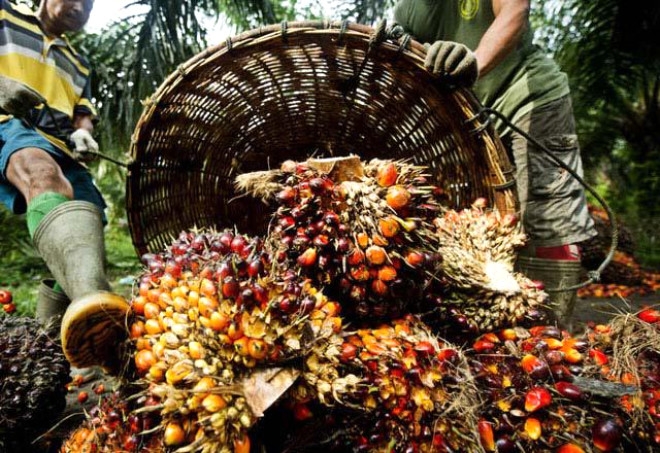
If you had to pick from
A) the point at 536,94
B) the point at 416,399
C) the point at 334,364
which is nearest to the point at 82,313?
the point at 334,364

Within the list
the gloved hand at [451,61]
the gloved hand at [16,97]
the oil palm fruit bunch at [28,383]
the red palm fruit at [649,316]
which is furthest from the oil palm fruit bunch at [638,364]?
the gloved hand at [16,97]

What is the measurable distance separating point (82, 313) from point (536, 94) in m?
1.83

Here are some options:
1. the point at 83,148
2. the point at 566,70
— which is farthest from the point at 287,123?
the point at 566,70

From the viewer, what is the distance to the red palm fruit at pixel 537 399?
3.08 feet

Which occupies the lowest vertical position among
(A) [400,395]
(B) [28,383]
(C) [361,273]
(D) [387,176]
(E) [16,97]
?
(B) [28,383]

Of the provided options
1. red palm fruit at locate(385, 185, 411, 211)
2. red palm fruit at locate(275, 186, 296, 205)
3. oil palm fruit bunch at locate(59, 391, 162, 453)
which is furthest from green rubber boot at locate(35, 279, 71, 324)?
red palm fruit at locate(385, 185, 411, 211)

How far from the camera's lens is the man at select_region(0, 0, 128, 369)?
0.97m

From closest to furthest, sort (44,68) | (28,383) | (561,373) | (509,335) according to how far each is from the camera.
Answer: (561,373)
(509,335)
(28,383)
(44,68)

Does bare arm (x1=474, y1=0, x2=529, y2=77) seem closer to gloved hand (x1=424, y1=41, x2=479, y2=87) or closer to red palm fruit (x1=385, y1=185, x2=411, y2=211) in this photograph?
gloved hand (x1=424, y1=41, x2=479, y2=87)

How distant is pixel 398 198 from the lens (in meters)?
1.12

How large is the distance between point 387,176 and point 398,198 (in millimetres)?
94

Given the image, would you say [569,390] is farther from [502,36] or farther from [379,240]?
[502,36]

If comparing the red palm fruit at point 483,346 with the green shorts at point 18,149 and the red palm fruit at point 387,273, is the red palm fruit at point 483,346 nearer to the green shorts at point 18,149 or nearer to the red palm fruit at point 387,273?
the red palm fruit at point 387,273

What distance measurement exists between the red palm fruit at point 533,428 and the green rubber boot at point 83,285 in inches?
36.7
